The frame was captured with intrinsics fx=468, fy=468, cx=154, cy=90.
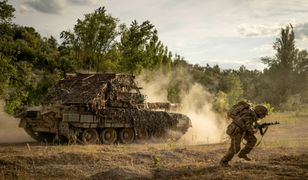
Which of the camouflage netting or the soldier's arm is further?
the camouflage netting

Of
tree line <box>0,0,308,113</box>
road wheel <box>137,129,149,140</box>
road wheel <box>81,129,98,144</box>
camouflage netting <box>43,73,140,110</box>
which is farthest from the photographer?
tree line <box>0,0,308,113</box>

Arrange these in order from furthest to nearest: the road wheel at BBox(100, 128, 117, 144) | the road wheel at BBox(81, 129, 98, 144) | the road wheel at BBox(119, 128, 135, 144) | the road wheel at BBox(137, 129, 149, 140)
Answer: the road wheel at BBox(137, 129, 149, 140)
the road wheel at BBox(119, 128, 135, 144)
the road wheel at BBox(100, 128, 117, 144)
the road wheel at BBox(81, 129, 98, 144)

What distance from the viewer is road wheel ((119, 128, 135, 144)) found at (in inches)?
779

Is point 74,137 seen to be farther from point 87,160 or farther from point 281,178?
point 281,178

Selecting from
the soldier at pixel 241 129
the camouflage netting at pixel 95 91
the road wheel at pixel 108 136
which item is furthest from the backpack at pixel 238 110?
the road wheel at pixel 108 136

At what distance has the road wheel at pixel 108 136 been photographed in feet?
62.5

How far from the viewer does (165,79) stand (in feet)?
129

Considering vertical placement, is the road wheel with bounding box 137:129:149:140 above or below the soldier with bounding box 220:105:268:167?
below

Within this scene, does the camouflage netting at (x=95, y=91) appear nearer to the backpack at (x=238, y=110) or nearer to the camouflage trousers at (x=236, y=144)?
the backpack at (x=238, y=110)

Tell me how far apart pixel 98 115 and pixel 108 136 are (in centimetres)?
113

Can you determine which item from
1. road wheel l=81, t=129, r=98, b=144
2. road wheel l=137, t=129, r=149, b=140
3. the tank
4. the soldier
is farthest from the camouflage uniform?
road wheel l=137, t=129, r=149, b=140

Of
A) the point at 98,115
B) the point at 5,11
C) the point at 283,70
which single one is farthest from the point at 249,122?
the point at 283,70

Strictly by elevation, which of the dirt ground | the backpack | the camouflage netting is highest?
the camouflage netting

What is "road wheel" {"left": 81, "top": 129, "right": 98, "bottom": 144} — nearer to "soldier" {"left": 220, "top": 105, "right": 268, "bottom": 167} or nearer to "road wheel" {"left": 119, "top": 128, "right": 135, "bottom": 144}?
"road wheel" {"left": 119, "top": 128, "right": 135, "bottom": 144}
